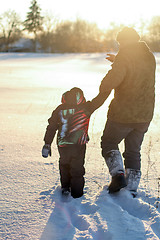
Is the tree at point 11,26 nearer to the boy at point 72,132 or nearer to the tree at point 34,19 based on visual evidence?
the tree at point 34,19

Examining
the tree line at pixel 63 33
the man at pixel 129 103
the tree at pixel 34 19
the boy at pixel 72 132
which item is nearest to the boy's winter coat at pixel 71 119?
the boy at pixel 72 132

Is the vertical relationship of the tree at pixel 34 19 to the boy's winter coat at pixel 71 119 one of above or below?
above

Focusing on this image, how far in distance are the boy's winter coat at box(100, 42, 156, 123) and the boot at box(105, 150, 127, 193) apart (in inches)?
14.4

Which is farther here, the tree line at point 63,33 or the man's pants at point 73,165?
the tree line at point 63,33

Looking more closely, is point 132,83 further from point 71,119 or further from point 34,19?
point 34,19

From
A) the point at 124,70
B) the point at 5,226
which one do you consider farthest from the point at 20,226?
the point at 124,70

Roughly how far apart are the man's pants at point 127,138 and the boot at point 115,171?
0.07 m

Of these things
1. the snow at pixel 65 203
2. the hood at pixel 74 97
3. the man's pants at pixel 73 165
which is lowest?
the snow at pixel 65 203

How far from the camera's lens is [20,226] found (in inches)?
74.1

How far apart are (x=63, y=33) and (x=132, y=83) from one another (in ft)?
146

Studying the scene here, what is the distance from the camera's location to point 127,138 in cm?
249

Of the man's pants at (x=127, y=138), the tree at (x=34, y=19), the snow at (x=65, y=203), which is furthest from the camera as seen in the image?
the tree at (x=34, y=19)

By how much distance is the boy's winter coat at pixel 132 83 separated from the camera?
218 centimetres

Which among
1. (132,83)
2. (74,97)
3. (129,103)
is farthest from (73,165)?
(132,83)
